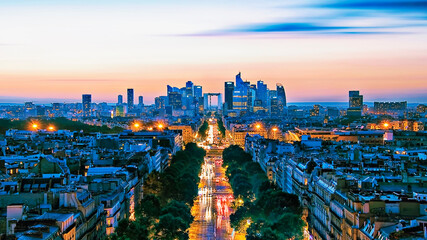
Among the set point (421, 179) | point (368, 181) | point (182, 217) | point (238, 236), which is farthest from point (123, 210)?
point (421, 179)

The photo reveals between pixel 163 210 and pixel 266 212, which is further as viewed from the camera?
pixel 266 212

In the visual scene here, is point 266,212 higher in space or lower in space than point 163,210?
lower

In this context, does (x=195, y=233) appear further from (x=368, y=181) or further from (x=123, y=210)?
(x=368, y=181)

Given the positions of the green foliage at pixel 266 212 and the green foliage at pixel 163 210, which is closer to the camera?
the green foliage at pixel 163 210

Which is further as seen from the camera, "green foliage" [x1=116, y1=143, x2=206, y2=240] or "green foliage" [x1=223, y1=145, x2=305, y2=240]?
"green foliage" [x1=223, y1=145, x2=305, y2=240]
